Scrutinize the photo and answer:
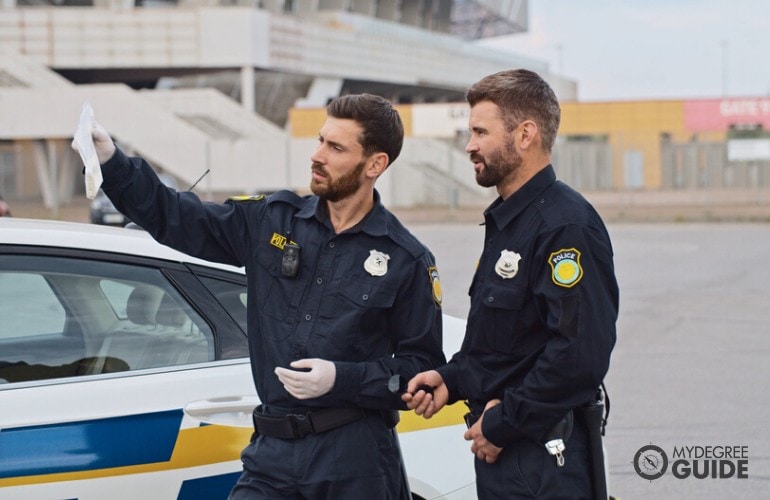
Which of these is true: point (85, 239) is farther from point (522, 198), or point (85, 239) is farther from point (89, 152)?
point (522, 198)

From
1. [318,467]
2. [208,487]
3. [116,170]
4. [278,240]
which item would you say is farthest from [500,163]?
[208,487]

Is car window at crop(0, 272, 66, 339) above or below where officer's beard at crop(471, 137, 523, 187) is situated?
below

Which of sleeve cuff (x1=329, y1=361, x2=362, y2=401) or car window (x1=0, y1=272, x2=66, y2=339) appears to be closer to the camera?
sleeve cuff (x1=329, y1=361, x2=362, y2=401)

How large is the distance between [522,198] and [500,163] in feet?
0.36

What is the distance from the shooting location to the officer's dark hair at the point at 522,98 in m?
2.89

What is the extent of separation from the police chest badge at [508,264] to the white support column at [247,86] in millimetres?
48638

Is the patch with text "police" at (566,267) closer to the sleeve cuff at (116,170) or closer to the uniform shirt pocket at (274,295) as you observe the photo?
the uniform shirt pocket at (274,295)

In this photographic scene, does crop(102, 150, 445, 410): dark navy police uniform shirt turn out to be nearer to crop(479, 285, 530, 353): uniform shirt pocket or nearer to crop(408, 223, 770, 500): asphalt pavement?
crop(479, 285, 530, 353): uniform shirt pocket

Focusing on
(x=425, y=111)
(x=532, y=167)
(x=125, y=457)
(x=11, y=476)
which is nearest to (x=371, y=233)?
(x=532, y=167)

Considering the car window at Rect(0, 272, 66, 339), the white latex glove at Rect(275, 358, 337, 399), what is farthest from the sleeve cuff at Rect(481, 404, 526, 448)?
the car window at Rect(0, 272, 66, 339)

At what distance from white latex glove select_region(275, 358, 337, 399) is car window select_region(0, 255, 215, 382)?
0.60 meters

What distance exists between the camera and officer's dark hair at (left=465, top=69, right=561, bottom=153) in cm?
289

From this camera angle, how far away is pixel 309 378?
2.90 meters

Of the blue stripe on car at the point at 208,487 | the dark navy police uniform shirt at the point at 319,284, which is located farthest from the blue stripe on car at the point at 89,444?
the dark navy police uniform shirt at the point at 319,284
